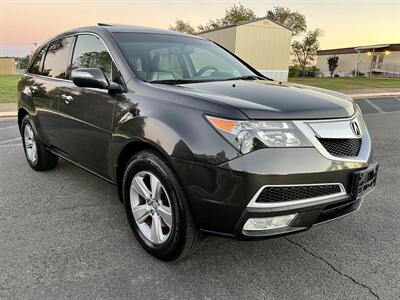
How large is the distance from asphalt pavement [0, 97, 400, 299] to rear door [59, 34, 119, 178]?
21.4 inches

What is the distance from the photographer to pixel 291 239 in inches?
118

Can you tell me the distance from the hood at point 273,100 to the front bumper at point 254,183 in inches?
9.6

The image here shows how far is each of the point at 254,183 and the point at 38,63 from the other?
3.71 meters

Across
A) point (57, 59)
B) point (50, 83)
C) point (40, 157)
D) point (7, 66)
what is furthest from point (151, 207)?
point (7, 66)

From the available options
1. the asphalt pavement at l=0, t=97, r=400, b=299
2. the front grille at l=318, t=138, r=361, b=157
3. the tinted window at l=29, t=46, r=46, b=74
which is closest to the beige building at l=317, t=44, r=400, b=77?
the tinted window at l=29, t=46, r=46, b=74

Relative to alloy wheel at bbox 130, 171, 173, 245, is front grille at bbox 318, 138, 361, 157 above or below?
above

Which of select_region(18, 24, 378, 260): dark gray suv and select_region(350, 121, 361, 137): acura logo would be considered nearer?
select_region(18, 24, 378, 260): dark gray suv

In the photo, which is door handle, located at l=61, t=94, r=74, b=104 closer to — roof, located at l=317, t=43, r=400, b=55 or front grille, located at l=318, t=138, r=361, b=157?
front grille, located at l=318, t=138, r=361, b=157

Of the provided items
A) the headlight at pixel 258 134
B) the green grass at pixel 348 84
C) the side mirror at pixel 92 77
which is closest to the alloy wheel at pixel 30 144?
the side mirror at pixel 92 77

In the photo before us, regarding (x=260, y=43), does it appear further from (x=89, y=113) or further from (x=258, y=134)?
(x=258, y=134)

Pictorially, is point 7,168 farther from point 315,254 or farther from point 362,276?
point 362,276

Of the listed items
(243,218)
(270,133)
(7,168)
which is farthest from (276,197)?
(7,168)

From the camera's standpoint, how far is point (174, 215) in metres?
2.38

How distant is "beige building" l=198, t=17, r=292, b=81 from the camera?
22.5 meters
